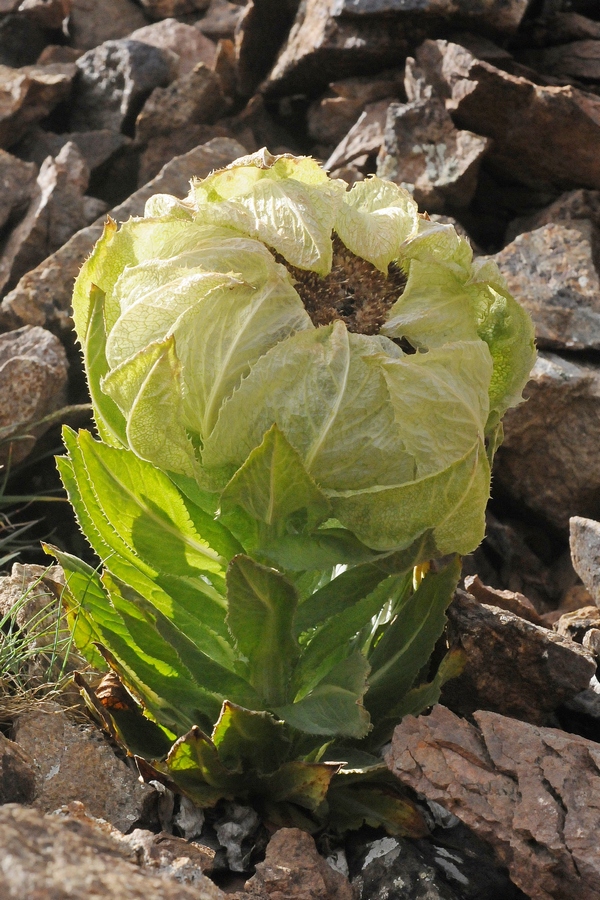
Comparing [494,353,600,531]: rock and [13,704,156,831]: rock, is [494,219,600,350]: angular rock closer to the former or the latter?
[494,353,600,531]: rock

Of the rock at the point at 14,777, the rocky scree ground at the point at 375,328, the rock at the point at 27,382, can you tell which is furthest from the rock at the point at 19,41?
the rock at the point at 14,777

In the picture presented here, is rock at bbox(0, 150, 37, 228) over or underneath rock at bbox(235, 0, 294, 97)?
underneath

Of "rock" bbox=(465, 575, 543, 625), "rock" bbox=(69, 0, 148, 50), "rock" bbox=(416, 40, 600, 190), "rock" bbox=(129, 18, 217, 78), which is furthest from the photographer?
"rock" bbox=(69, 0, 148, 50)

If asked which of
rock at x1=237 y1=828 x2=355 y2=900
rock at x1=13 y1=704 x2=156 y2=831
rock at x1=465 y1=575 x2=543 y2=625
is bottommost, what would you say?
rock at x1=13 y1=704 x2=156 y2=831

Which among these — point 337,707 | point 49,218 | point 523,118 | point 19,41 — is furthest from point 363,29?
point 337,707

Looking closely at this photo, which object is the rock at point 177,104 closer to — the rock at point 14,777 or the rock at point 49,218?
the rock at point 49,218

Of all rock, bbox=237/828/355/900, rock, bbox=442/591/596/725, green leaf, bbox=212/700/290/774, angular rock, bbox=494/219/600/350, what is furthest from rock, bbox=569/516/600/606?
rock, bbox=237/828/355/900
